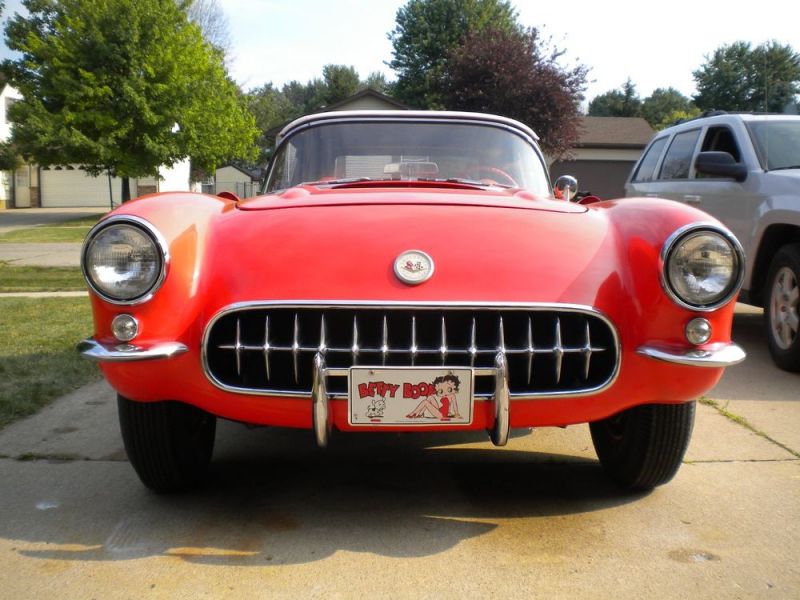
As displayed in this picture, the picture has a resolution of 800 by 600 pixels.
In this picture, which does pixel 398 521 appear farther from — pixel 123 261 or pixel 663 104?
pixel 663 104

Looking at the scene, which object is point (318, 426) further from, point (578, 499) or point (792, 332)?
point (792, 332)

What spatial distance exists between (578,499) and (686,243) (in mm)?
1029

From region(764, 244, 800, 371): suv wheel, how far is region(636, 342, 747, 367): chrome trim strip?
266 centimetres

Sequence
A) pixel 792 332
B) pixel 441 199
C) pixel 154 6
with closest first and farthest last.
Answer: pixel 441 199, pixel 792 332, pixel 154 6

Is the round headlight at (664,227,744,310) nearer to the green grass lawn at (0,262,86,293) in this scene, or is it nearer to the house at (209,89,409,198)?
the green grass lawn at (0,262,86,293)

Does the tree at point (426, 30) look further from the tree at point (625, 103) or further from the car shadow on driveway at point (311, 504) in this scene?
the car shadow on driveway at point (311, 504)

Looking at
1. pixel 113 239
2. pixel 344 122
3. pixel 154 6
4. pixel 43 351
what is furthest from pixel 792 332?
pixel 154 6

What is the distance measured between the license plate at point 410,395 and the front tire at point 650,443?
76 centimetres

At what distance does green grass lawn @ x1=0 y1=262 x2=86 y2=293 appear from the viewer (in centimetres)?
878

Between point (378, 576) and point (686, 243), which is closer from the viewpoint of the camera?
point (378, 576)

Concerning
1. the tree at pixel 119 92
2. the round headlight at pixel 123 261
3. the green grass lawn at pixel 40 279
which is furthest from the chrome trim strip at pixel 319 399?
the tree at pixel 119 92

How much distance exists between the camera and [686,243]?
257 cm

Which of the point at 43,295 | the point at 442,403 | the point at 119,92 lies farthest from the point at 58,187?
the point at 442,403

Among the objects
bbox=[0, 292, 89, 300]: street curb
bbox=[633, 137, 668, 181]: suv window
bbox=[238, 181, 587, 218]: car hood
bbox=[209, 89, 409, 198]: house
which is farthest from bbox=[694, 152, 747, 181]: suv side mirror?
bbox=[209, 89, 409, 198]: house
